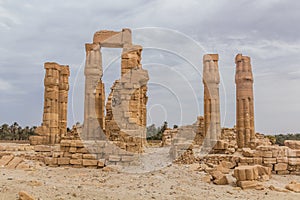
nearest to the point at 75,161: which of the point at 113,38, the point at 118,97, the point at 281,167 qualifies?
the point at 118,97

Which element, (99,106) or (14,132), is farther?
(14,132)

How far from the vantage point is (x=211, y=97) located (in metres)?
22.3

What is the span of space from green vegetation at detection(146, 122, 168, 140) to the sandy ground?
30403mm

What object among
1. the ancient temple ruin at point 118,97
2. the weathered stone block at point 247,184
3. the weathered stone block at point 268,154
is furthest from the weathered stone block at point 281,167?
the ancient temple ruin at point 118,97

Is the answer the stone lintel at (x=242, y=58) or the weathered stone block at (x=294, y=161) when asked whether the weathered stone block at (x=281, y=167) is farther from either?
the stone lintel at (x=242, y=58)

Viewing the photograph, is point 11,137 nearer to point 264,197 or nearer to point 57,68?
point 57,68

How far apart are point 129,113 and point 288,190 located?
7313mm

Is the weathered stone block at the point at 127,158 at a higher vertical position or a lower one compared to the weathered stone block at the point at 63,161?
higher

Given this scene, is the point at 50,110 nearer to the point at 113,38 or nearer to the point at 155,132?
the point at 113,38

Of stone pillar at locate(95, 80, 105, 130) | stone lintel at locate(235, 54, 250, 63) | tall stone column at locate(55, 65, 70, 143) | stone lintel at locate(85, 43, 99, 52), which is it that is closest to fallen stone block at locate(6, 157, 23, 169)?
stone pillar at locate(95, 80, 105, 130)

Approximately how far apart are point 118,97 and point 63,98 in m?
13.5

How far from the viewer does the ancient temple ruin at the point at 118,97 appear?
1419 centimetres

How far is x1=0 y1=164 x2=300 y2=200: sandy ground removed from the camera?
7434 millimetres

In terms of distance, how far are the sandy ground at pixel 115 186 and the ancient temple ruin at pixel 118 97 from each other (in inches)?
86.2
